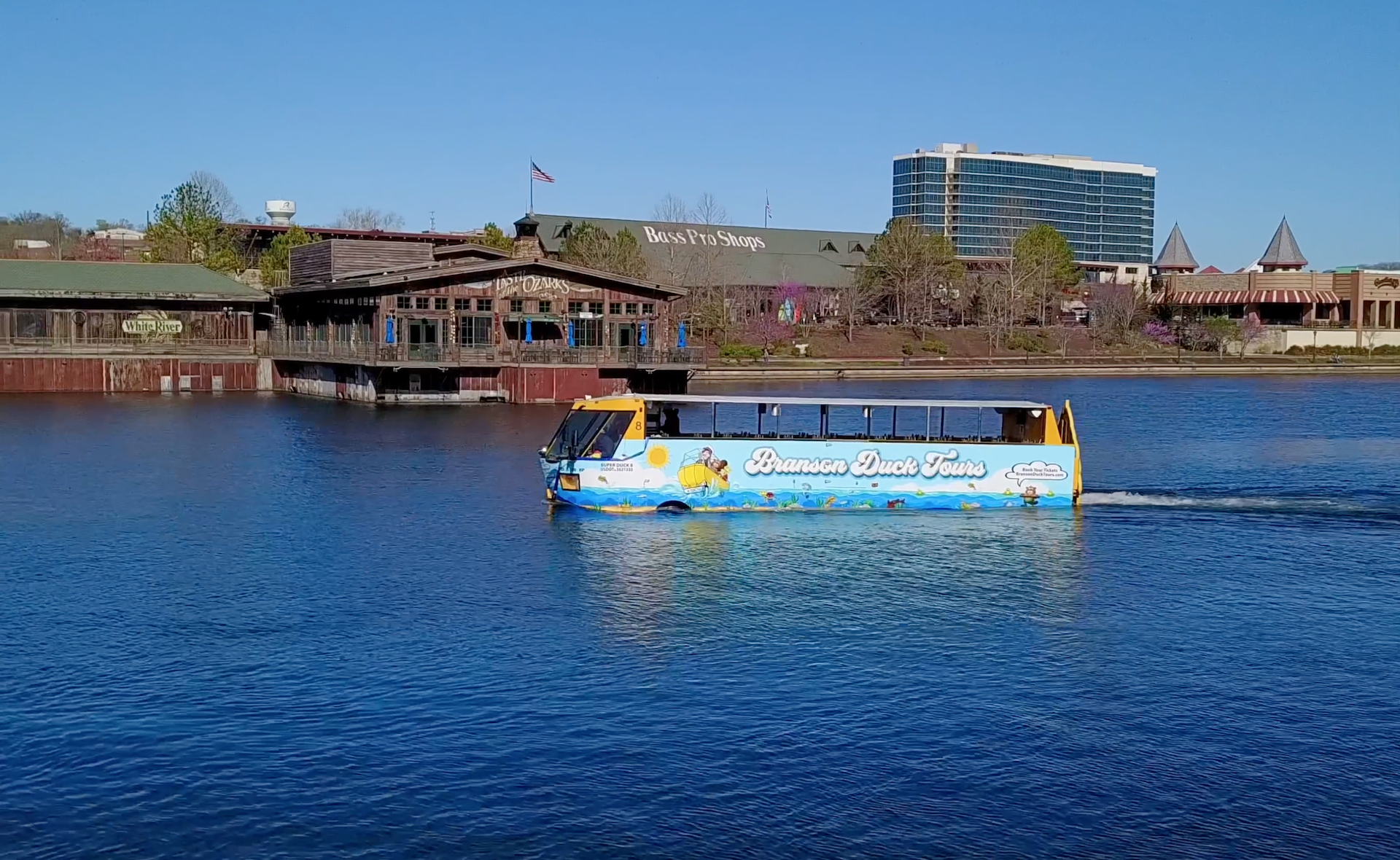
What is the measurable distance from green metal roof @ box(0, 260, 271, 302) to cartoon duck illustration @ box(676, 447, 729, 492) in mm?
56518

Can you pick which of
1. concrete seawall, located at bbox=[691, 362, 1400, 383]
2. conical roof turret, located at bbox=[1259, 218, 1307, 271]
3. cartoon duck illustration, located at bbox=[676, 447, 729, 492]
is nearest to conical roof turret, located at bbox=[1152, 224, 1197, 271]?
conical roof turret, located at bbox=[1259, 218, 1307, 271]

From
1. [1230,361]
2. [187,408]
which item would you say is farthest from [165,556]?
[1230,361]

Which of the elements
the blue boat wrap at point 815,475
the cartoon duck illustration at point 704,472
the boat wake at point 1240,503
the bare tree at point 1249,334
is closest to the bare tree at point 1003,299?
the bare tree at point 1249,334

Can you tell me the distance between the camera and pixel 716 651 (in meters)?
23.6

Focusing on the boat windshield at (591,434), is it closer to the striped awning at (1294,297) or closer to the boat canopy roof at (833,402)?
the boat canopy roof at (833,402)

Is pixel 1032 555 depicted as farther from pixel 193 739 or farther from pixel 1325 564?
Result: pixel 193 739

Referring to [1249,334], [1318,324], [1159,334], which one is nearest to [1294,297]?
[1318,324]

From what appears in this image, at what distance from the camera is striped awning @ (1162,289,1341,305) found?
14012cm

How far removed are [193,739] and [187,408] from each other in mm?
55032

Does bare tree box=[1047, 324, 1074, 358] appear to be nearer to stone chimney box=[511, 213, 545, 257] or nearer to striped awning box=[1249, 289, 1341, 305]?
striped awning box=[1249, 289, 1341, 305]

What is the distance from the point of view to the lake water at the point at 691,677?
16.6 m

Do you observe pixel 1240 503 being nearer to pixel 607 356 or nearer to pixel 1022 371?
pixel 607 356

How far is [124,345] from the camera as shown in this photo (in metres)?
81.9

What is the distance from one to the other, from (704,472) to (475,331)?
4240cm
